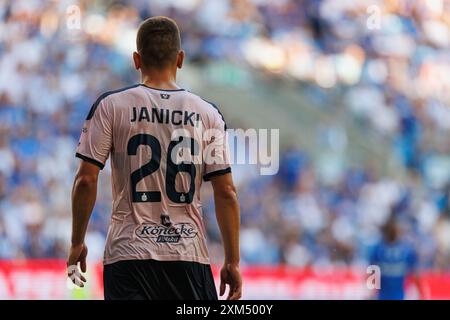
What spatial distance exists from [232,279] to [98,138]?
29.2 inches

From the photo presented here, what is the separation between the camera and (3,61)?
1320 centimetres

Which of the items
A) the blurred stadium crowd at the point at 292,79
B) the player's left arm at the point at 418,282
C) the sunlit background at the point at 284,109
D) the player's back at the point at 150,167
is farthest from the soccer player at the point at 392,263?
the player's back at the point at 150,167

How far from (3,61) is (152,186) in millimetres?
9696

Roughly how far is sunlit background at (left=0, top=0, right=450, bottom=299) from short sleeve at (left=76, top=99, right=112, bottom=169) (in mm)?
7595

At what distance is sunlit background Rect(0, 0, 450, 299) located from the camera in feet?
40.0

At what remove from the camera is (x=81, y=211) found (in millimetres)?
3922

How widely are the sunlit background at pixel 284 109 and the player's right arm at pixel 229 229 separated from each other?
293 inches

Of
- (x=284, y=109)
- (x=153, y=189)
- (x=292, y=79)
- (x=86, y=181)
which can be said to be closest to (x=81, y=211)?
(x=86, y=181)

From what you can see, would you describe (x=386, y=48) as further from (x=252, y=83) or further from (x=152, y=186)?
(x=152, y=186)

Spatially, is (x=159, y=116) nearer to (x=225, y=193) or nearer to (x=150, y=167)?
(x=150, y=167)

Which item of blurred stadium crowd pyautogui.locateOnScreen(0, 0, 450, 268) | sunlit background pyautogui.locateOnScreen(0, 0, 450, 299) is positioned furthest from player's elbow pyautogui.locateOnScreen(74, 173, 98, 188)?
blurred stadium crowd pyautogui.locateOnScreen(0, 0, 450, 268)

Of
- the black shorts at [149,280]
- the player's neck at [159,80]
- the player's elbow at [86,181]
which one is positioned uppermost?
the player's neck at [159,80]

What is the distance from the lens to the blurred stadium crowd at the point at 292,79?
12.2 meters

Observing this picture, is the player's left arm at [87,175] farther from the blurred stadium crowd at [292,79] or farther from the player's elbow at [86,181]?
the blurred stadium crowd at [292,79]
